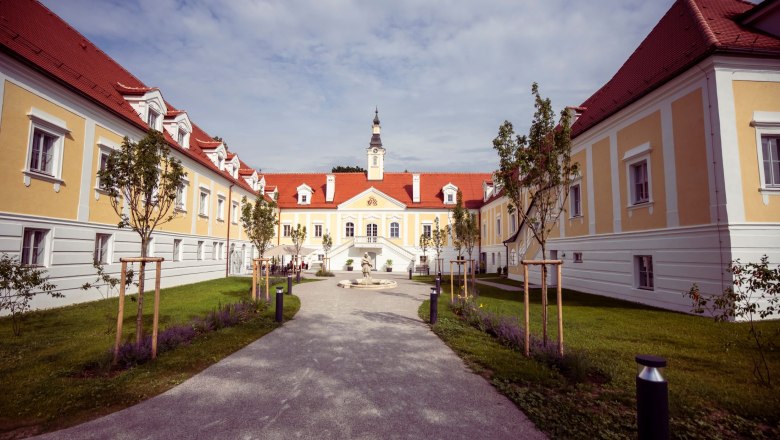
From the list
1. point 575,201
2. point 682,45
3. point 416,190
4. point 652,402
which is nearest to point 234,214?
point 416,190

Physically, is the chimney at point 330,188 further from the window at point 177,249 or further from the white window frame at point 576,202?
the white window frame at point 576,202

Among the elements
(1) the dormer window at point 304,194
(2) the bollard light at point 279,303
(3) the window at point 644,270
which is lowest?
(2) the bollard light at point 279,303

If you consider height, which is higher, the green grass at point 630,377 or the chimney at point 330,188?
the chimney at point 330,188

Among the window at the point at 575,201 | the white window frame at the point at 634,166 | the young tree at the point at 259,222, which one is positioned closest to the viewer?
the white window frame at the point at 634,166

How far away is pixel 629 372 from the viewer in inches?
231

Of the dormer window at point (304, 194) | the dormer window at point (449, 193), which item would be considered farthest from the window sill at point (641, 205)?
the dormer window at point (304, 194)

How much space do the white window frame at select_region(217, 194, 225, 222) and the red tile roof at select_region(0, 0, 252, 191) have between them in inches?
276

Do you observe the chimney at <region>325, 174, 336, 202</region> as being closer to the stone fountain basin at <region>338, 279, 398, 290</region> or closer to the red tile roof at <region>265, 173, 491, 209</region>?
the red tile roof at <region>265, 173, 491, 209</region>

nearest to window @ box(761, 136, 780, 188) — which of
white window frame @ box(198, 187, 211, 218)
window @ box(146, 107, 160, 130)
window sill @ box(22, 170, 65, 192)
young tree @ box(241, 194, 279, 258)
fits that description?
young tree @ box(241, 194, 279, 258)

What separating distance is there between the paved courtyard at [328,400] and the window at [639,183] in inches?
443

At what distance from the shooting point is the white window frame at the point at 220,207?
26.5m

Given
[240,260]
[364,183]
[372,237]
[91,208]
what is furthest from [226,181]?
[364,183]

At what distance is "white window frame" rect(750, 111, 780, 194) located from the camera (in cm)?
1073

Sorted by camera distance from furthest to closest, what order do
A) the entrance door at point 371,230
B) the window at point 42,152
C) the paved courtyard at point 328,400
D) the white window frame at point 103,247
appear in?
the entrance door at point 371,230
the white window frame at point 103,247
the window at point 42,152
the paved courtyard at point 328,400
